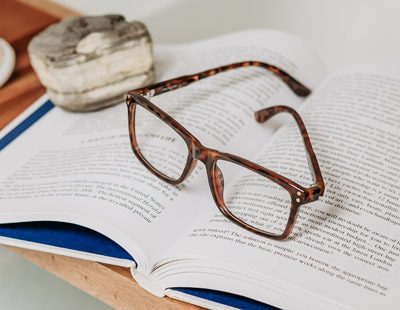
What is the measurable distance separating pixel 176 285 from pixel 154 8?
21.0 inches

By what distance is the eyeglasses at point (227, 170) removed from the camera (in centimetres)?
47

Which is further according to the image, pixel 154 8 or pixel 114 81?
pixel 154 8

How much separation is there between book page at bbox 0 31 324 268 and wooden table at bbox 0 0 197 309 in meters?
0.03

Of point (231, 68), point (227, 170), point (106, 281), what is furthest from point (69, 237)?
point (231, 68)

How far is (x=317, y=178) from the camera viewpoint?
482 mm

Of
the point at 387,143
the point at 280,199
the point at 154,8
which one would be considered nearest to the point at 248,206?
the point at 280,199

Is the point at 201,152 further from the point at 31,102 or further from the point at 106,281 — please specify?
the point at 31,102

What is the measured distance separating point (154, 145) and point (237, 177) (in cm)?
8

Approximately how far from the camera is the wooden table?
1.60 ft

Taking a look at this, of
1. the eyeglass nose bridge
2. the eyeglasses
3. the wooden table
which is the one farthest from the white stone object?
the eyeglass nose bridge

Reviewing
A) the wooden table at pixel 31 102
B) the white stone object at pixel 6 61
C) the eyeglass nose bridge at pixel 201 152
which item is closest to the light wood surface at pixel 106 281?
the wooden table at pixel 31 102

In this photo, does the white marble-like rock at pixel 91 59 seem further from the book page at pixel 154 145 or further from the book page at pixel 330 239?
the book page at pixel 330 239

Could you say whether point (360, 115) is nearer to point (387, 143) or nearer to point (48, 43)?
point (387, 143)

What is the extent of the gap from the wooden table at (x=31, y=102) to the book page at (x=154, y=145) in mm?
31
